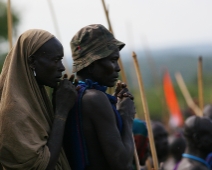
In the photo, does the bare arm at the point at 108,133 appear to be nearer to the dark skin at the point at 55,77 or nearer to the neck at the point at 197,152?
the dark skin at the point at 55,77

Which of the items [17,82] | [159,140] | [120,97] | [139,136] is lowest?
[159,140]

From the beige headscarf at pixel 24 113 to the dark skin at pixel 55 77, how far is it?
0.04 meters

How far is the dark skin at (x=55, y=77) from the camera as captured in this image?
3.92 meters

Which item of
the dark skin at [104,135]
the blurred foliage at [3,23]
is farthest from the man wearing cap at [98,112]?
the blurred foliage at [3,23]

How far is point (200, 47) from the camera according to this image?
15112 centimetres

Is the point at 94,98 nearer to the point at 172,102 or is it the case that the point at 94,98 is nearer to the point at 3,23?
the point at 172,102

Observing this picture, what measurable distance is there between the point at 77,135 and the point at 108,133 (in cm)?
21

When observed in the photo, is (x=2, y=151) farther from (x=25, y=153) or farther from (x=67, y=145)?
(x=67, y=145)

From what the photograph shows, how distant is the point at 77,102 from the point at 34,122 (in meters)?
0.38

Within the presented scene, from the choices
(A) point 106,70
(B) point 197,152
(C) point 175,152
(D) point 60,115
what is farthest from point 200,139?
(D) point 60,115

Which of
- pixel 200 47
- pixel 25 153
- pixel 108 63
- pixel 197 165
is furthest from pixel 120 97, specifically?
pixel 200 47

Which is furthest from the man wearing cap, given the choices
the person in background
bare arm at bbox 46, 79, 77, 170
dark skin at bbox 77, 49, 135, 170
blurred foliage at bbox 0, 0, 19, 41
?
blurred foliage at bbox 0, 0, 19, 41

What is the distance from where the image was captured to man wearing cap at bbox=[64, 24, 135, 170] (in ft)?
13.1

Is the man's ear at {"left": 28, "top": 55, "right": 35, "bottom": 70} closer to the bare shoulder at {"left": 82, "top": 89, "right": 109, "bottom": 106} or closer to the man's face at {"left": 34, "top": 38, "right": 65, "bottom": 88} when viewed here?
the man's face at {"left": 34, "top": 38, "right": 65, "bottom": 88}
